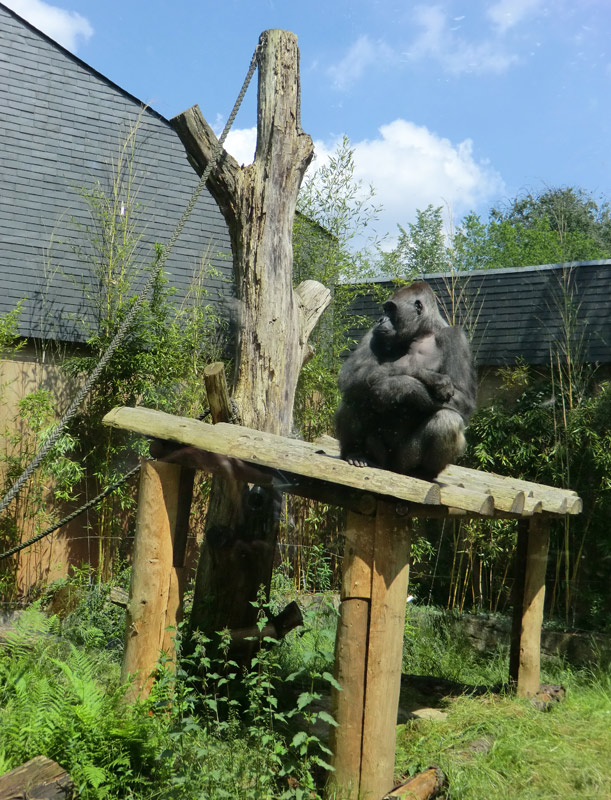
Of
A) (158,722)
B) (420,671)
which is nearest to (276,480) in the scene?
(158,722)

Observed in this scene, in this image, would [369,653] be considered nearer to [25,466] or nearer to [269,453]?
[269,453]

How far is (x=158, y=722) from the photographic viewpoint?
3.52 m

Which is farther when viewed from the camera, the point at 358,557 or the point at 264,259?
the point at 264,259

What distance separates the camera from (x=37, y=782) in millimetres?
3004

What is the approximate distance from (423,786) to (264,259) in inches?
125

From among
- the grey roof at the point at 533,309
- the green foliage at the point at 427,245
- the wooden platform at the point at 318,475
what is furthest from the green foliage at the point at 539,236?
the wooden platform at the point at 318,475

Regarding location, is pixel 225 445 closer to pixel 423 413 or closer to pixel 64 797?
pixel 423 413

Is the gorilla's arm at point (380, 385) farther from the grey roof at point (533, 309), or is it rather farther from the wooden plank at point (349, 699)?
the grey roof at point (533, 309)

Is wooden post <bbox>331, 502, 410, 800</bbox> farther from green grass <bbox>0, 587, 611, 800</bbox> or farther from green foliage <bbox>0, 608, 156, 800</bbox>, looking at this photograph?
green foliage <bbox>0, 608, 156, 800</bbox>

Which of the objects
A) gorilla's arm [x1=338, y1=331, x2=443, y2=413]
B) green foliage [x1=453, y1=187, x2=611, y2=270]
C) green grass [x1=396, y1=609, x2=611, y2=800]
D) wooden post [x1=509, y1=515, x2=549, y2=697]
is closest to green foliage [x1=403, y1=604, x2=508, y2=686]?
green grass [x1=396, y1=609, x2=611, y2=800]

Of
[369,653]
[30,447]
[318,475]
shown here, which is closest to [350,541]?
[318,475]

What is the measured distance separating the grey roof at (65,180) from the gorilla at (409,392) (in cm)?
433

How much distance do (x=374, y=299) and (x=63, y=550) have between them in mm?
4194

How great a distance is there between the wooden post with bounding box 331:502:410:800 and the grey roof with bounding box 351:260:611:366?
4.68 metres
